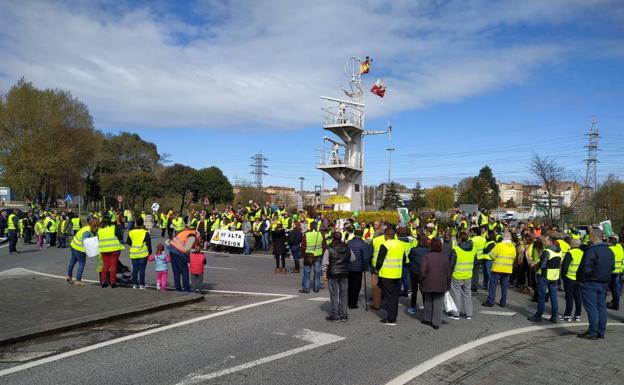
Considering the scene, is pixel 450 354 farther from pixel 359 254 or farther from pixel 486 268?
pixel 486 268

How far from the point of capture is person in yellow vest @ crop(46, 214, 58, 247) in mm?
22438

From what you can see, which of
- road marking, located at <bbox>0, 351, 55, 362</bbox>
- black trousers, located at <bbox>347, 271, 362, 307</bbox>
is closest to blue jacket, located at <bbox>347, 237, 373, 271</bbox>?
black trousers, located at <bbox>347, 271, 362, 307</bbox>

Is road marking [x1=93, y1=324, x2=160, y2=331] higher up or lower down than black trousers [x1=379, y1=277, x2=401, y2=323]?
lower down

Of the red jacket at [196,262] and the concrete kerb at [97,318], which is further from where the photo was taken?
the red jacket at [196,262]

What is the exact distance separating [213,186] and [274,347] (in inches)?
2253

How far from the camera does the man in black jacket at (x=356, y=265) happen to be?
991 centimetres

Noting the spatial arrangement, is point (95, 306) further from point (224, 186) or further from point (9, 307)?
point (224, 186)

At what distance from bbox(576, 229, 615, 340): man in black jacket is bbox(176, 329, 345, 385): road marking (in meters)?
4.37

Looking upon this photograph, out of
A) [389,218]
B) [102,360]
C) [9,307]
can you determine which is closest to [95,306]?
[9,307]

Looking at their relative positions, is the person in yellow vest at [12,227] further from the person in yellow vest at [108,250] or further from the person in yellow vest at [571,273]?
the person in yellow vest at [571,273]

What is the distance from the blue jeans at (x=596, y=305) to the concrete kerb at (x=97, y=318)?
305 inches

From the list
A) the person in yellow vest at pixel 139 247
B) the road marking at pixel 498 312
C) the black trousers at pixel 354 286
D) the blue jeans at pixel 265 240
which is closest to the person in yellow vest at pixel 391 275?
the black trousers at pixel 354 286

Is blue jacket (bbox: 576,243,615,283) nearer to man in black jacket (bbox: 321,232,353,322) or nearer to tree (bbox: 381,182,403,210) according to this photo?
man in black jacket (bbox: 321,232,353,322)

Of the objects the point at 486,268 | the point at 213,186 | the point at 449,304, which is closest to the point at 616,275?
the point at 486,268
